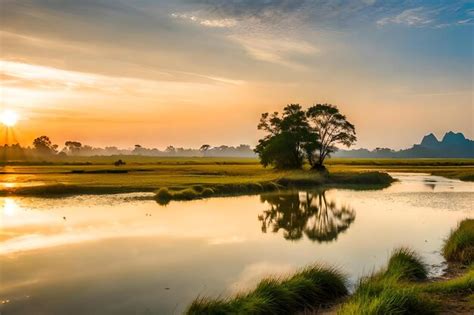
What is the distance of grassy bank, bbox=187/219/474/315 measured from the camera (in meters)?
10.7

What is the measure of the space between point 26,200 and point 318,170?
48.1 meters

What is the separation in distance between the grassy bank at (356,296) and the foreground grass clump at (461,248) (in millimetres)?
2560

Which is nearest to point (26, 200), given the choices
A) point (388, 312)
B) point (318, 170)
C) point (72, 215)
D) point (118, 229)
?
point (72, 215)

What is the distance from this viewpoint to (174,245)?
2147cm

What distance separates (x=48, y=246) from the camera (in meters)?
20.8

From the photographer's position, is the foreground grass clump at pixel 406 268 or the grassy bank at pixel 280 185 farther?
the grassy bank at pixel 280 185

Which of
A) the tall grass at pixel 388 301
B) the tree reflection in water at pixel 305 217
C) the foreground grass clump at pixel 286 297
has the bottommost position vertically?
the tree reflection in water at pixel 305 217

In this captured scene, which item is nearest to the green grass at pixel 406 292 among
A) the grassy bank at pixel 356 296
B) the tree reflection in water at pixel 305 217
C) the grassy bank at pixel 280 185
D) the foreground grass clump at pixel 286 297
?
the grassy bank at pixel 356 296

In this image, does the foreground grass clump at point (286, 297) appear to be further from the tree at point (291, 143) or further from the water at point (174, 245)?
the tree at point (291, 143)

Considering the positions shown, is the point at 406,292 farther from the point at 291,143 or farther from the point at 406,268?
the point at 291,143

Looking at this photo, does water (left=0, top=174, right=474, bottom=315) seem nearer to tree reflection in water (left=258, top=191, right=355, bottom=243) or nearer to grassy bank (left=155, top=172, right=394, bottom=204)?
tree reflection in water (left=258, top=191, right=355, bottom=243)

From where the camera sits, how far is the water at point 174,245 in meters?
14.2

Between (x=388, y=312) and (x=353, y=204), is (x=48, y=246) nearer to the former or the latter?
(x=388, y=312)

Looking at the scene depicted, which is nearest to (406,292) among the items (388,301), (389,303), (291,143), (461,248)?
(388,301)
